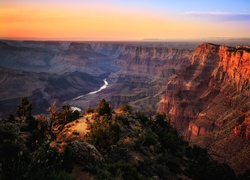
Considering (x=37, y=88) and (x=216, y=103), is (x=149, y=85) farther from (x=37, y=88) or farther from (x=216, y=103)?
(x=216, y=103)

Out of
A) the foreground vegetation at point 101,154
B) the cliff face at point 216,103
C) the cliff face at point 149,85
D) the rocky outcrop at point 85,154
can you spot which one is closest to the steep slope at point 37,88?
the cliff face at point 149,85

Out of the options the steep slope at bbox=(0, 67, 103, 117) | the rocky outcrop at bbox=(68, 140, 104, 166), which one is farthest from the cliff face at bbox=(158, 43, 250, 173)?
the steep slope at bbox=(0, 67, 103, 117)

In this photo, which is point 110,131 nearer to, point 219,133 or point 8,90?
point 219,133

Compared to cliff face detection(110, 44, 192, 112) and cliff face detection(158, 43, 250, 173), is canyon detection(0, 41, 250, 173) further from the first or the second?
cliff face detection(110, 44, 192, 112)

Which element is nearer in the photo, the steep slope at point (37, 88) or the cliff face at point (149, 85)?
the steep slope at point (37, 88)

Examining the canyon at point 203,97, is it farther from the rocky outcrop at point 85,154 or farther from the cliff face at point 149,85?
the rocky outcrop at point 85,154
